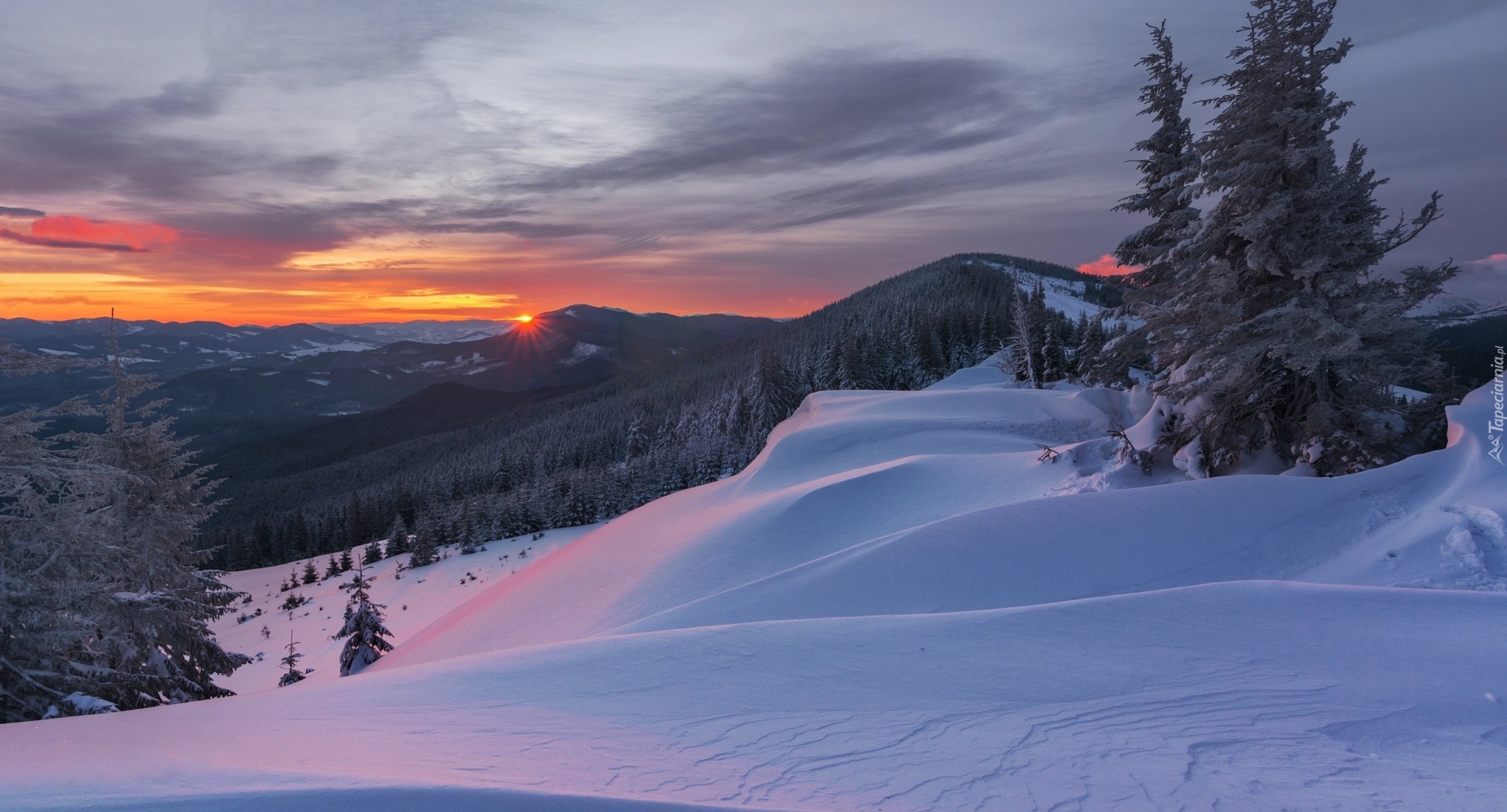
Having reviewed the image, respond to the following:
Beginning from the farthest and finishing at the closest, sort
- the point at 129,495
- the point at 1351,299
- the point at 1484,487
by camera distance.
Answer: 1. the point at 129,495
2. the point at 1351,299
3. the point at 1484,487

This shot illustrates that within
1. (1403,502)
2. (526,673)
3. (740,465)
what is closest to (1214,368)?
(1403,502)

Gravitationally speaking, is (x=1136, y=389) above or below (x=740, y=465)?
above

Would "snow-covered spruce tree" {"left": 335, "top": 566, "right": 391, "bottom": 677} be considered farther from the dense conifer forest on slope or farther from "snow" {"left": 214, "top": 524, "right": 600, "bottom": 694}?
the dense conifer forest on slope

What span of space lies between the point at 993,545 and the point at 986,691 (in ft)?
17.7

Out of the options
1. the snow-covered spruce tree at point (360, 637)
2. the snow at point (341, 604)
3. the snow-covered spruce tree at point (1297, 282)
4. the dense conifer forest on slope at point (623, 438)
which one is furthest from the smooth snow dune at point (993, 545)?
the snow at point (341, 604)

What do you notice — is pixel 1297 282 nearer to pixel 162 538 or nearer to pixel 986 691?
pixel 986 691

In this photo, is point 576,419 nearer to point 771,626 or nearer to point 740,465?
point 740,465

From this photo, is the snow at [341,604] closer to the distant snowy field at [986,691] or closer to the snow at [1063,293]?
the distant snowy field at [986,691]

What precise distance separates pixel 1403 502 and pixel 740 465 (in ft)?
156

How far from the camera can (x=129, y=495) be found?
47.5 feet

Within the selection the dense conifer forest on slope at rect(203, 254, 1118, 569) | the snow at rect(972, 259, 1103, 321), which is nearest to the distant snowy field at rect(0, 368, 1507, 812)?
the dense conifer forest on slope at rect(203, 254, 1118, 569)

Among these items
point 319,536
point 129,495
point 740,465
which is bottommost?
point 319,536

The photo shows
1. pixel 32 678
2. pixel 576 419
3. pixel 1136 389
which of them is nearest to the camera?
pixel 32 678

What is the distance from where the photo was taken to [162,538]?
49.5 ft
